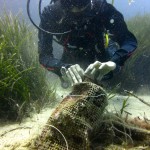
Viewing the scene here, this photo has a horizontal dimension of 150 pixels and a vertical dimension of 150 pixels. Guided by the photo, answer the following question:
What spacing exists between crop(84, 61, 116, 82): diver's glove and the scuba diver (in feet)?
5.80

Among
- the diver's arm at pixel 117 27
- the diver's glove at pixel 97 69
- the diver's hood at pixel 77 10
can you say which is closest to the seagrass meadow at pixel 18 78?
the diver's hood at pixel 77 10

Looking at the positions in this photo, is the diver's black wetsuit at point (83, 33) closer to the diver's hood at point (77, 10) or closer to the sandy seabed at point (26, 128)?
the diver's hood at point (77, 10)

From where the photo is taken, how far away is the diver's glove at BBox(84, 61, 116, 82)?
8.32ft

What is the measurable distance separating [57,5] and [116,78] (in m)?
3.27

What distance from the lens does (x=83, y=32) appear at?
469cm

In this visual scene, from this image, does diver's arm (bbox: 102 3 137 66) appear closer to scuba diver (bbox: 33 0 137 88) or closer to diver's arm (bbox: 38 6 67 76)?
scuba diver (bbox: 33 0 137 88)

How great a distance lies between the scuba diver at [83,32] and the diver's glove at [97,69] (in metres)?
1.77

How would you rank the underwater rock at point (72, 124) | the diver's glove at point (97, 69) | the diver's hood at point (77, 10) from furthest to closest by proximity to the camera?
the diver's hood at point (77, 10), the diver's glove at point (97, 69), the underwater rock at point (72, 124)

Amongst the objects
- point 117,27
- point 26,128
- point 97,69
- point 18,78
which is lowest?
point 26,128

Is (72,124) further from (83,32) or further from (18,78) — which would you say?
(83,32)

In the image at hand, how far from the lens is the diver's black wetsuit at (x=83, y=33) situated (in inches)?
183

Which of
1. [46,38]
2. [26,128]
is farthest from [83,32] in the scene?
[26,128]

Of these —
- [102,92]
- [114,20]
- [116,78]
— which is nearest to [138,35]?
[116,78]

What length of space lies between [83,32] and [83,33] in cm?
2
